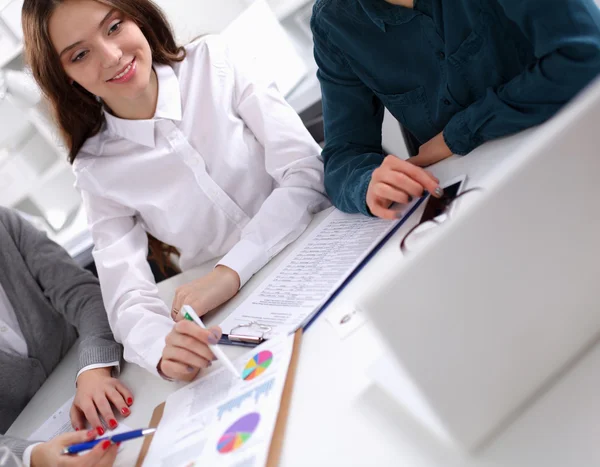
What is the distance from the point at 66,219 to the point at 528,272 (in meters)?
1.91

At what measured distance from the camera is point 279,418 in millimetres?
632

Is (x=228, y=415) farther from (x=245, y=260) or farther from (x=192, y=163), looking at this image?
(x=192, y=163)

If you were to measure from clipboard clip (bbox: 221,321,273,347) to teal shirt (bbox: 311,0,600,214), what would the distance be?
26 centimetres

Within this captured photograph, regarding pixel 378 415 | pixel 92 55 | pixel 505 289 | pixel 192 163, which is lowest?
pixel 378 415

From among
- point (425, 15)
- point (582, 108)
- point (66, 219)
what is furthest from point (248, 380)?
point (66, 219)

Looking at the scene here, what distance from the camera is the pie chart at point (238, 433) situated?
2.08ft

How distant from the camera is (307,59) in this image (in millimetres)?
2184

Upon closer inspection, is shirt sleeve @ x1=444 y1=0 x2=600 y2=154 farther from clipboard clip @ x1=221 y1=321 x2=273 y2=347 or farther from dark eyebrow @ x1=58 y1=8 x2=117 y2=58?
dark eyebrow @ x1=58 y1=8 x2=117 y2=58

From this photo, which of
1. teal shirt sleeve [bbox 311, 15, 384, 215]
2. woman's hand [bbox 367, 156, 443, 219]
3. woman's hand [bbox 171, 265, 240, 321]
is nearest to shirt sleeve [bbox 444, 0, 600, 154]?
woman's hand [bbox 367, 156, 443, 219]

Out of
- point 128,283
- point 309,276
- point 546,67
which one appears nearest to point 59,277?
point 128,283

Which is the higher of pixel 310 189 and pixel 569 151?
pixel 569 151

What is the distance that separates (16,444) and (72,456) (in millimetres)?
187

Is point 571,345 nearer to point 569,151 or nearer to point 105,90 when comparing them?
point 569,151

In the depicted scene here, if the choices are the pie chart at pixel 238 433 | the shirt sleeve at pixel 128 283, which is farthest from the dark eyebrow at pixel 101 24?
the pie chart at pixel 238 433
